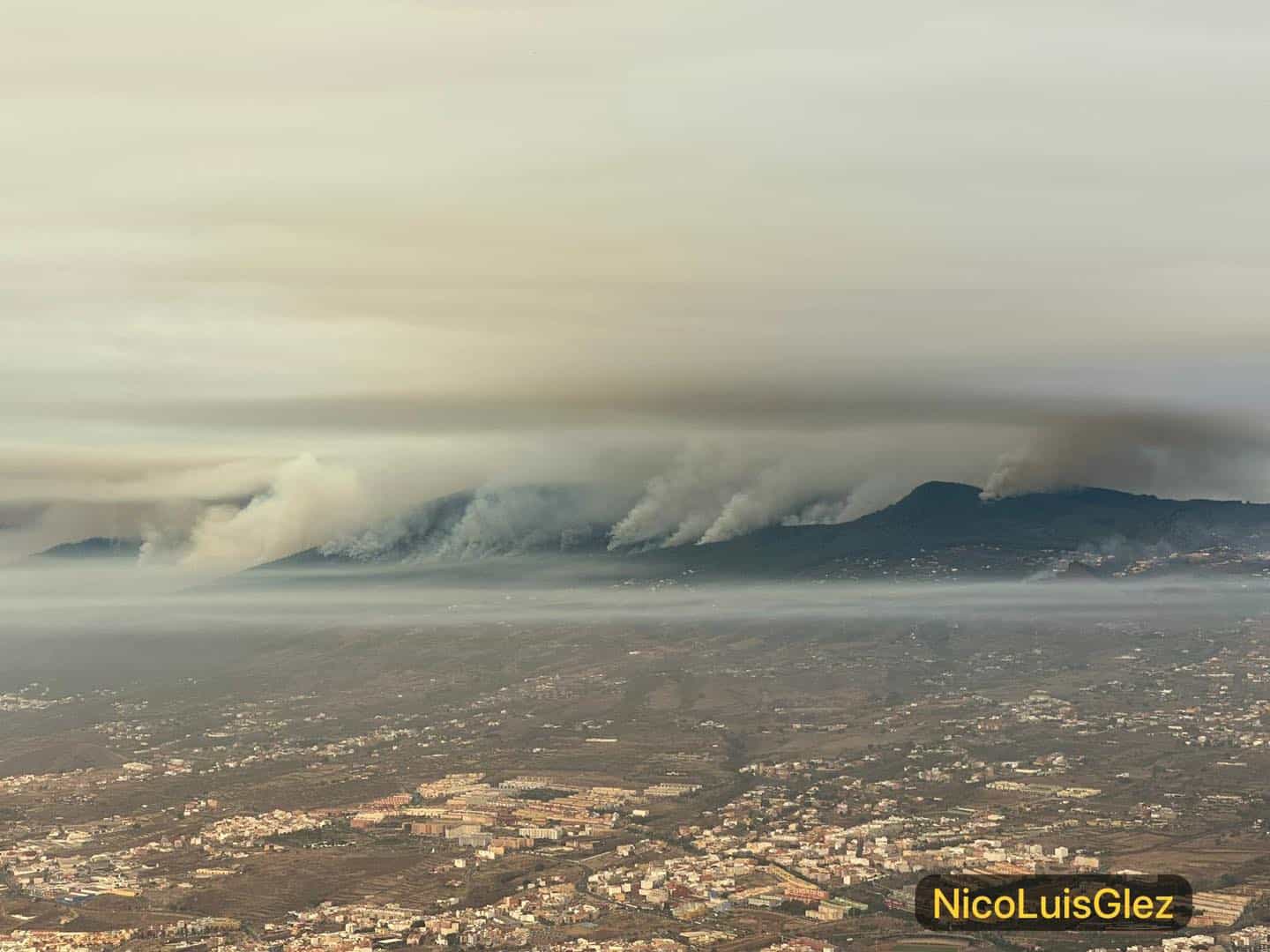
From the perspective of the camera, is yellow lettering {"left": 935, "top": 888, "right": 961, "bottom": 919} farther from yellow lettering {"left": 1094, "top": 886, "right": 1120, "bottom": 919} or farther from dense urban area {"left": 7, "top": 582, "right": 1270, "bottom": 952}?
yellow lettering {"left": 1094, "top": 886, "right": 1120, "bottom": 919}

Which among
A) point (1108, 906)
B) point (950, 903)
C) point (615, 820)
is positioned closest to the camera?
point (1108, 906)

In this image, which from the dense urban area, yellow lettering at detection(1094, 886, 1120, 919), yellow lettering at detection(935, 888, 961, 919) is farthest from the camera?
yellow lettering at detection(935, 888, 961, 919)

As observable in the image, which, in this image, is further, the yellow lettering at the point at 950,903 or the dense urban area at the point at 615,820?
the yellow lettering at the point at 950,903

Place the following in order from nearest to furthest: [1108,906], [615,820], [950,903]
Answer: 1. [1108,906]
2. [950,903]
3. [615,820]

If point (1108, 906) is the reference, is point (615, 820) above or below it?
above

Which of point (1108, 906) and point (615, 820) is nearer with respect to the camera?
point (1108, 906)

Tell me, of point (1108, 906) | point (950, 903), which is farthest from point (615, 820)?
point (1108, 906)

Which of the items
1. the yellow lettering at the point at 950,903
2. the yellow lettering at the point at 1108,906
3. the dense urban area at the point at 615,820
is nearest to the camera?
the dense urban area at the point at 615,820

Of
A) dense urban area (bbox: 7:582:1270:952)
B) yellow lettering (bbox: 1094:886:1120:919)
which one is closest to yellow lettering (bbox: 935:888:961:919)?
dense urban area (bbox: 7:582:1270:952)

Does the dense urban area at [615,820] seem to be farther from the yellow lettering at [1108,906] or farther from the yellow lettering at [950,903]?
the yellow lettering at [1108,906]

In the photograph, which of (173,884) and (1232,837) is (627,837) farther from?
(1232,837)

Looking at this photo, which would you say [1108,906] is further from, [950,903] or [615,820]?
[615,820]

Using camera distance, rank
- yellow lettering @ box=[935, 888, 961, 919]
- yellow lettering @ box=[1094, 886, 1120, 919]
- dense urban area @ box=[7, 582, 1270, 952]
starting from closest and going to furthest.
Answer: dense urban area @ box=[7, 582, 1270, 952], yellow lettering @ box=[1094, 886, 1120, 919], yellow lettering @ box=[935, 888, 961, 919]

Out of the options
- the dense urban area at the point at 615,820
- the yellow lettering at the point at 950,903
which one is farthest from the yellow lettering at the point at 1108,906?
the yellow lettering at the point at 950,903
